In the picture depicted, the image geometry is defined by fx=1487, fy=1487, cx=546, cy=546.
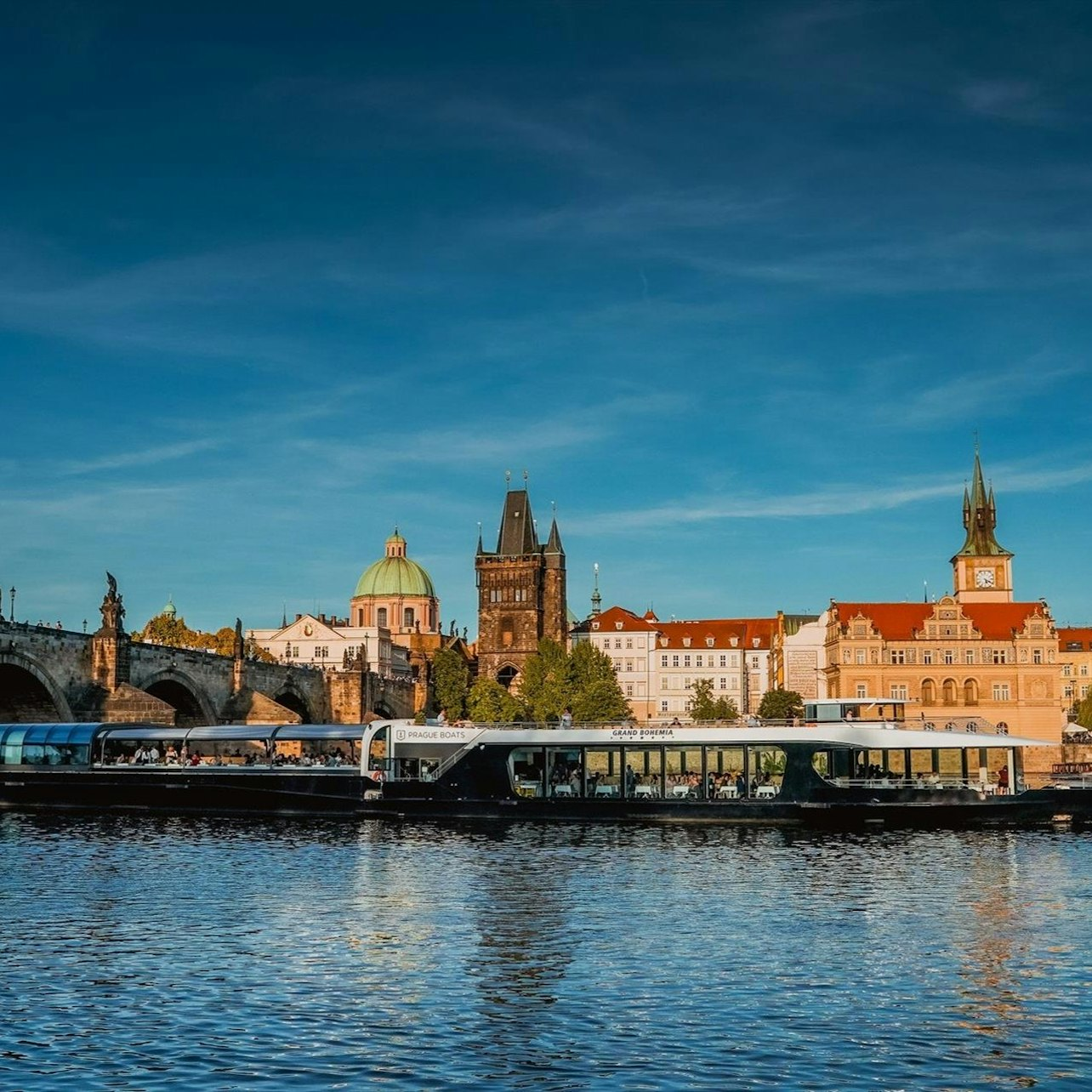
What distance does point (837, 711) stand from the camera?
189ft

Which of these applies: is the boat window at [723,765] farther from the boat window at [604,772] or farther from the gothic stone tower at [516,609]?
the gothic stone tower at [516,609]

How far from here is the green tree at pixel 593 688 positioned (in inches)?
5458

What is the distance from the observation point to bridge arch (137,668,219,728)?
97.1 metres

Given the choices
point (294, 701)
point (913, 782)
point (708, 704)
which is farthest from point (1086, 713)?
point (913, 782)

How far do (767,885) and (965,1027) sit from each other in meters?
16.1

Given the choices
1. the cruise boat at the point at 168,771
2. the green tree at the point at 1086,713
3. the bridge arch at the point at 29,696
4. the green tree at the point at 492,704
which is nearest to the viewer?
the cruise boat at the point at 168,771

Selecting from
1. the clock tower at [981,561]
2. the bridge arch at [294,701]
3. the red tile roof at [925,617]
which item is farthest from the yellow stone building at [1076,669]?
the bridge arch at [294,701]

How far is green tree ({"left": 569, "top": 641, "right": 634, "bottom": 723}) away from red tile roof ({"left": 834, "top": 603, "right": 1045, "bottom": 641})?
25.6 m

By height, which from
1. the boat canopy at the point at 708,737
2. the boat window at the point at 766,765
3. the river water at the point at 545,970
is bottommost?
the river water at the point at 545,970

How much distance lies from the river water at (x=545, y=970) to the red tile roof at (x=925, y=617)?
10867cm

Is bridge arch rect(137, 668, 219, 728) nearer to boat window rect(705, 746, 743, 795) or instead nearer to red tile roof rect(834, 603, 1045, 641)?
boat window rect(705, 746, 743, 795)

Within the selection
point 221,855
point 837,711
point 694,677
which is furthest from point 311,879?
point 694,677

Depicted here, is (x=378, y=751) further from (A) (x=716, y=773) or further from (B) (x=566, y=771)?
(A) (x=716, y=773)

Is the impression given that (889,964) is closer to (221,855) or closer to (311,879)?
(311,879)
